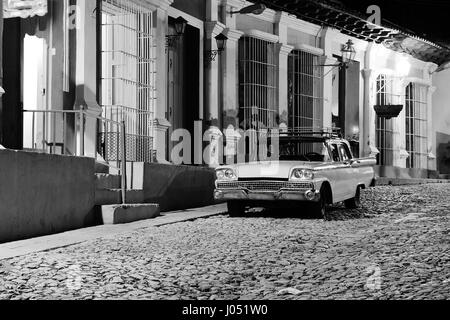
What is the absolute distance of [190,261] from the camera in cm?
744

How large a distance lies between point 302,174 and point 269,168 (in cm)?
61

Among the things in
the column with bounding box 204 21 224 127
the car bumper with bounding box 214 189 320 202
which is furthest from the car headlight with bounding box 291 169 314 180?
the column with bounding box 204 21 224 127

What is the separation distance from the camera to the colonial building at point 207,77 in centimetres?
1323

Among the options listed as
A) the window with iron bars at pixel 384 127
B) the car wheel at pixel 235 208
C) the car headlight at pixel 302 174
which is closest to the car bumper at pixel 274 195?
the car headlight at pixel 302 174

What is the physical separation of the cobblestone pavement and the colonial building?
11.4 ft

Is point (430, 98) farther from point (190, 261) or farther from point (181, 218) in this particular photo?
point (190, 261)

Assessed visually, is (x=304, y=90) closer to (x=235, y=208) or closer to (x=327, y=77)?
(x=327, y=77)

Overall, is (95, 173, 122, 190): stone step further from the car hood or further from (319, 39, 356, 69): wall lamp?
(319, 39, 356, 69): wall lamp

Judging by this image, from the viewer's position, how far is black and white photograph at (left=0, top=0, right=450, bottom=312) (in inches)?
256

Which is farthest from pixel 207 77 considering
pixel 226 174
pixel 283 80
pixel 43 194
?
pixel 43 194

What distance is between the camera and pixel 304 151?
13156 millimetres

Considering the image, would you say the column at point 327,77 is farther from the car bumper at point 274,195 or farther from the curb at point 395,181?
the car bumper at point 274,195

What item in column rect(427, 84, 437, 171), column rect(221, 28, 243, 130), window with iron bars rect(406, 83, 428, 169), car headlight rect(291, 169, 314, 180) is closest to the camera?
car headlight rect(291, 169, 314, 180)

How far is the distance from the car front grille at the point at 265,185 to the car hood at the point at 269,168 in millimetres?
122
